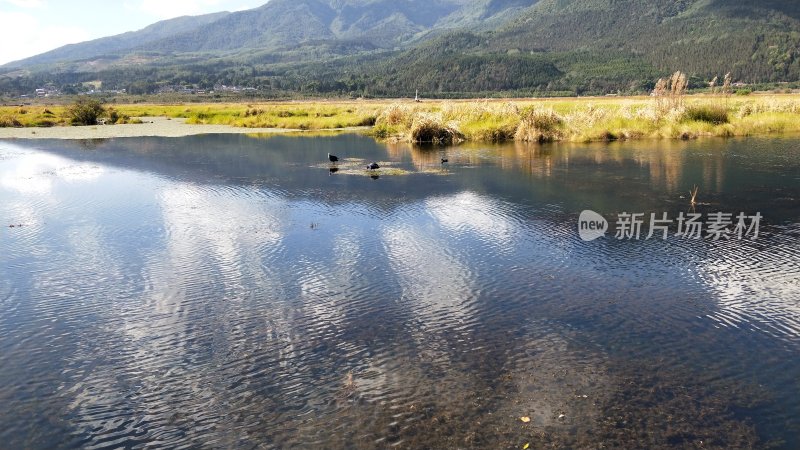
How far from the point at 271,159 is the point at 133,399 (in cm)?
3159

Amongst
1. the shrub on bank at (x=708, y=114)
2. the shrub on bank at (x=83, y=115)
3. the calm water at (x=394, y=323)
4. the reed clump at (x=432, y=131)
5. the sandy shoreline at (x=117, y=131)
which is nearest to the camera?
the calm water at (x=394, y=323)

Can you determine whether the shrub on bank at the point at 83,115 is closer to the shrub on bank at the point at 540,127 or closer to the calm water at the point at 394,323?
the shrub on bank at the point at 540,127

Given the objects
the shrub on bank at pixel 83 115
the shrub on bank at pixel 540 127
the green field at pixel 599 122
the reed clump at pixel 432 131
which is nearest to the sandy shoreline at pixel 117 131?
the shrub on bank at pixel 83 115

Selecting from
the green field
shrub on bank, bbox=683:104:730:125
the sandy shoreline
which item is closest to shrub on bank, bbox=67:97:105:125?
the sandy shoreline

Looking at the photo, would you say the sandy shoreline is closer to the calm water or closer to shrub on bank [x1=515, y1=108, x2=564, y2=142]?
shrub on bank [x1=515, y1=108, x2=564, y2=142]

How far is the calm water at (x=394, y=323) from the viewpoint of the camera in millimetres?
9281

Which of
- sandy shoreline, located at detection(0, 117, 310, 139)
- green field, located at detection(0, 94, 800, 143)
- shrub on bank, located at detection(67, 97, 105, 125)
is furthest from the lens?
shrub on bank, located at detection(67, 97, 105, 125)

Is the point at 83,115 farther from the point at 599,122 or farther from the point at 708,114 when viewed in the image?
the point at 708,114

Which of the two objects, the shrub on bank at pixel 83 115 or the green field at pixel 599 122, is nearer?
the green field at pixel 599 122

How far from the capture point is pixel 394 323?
42.5 feet

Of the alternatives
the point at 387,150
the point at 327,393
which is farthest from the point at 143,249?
the point at 387,150

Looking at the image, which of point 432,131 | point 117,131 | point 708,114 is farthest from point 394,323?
point 117,131

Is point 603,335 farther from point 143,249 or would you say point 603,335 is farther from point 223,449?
point 143,249

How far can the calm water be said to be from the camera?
365 inches
